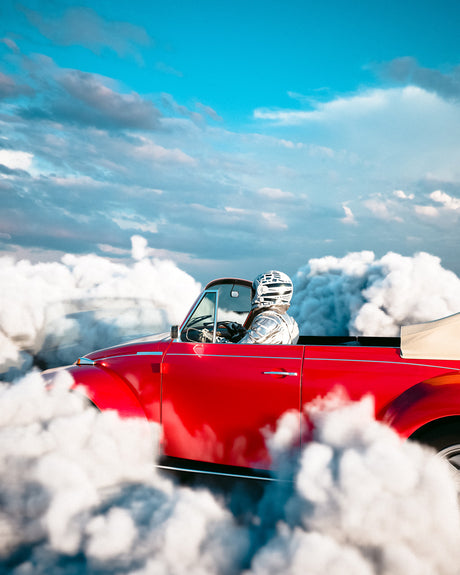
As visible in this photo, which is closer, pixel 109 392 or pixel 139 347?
pixel 109 392

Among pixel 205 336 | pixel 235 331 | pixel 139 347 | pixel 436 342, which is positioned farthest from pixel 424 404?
pixel 139 347

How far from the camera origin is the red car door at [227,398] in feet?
11.7

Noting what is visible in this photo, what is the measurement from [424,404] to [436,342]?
474mm

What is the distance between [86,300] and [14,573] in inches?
335

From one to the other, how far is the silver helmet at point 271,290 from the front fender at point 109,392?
1.33 metres

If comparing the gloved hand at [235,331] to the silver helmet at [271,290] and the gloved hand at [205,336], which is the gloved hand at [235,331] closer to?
the gloved hand at [205,336]

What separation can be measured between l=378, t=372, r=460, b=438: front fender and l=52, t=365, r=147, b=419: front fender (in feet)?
6.65

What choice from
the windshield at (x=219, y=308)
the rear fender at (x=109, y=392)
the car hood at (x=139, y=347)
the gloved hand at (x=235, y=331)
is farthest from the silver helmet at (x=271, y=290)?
the rear fender at (x=109, y=392)

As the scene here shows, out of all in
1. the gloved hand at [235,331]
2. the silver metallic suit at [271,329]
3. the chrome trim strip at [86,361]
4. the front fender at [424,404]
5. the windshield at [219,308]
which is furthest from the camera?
the gloved hand at [235,331]

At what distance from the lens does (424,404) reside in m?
3.14

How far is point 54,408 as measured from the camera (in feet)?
13.4

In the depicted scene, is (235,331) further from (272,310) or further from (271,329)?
(271,329)

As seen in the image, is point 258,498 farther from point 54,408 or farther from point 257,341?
point 54,408

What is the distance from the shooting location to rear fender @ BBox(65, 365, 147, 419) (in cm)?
400
